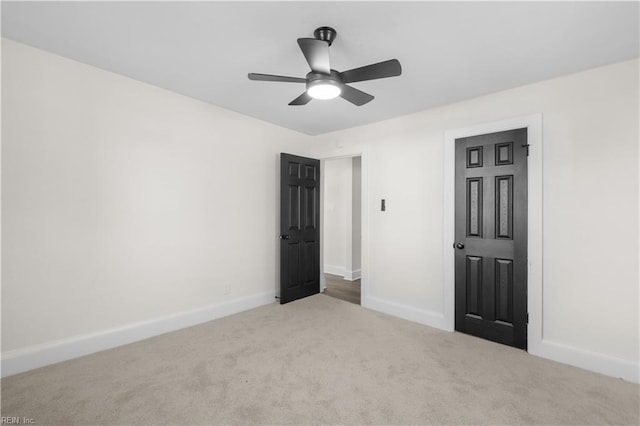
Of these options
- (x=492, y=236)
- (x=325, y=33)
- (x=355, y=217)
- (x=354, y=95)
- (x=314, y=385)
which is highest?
(x=325, y=33)

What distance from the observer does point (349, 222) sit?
5664mm

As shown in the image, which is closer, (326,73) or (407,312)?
(326,73)

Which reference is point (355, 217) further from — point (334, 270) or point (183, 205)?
point (183, 205)

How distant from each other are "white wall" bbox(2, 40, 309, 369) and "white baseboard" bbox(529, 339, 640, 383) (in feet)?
10.4

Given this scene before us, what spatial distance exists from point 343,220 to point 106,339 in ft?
13.1

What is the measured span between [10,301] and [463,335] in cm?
398

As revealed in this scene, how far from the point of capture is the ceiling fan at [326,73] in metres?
1.87

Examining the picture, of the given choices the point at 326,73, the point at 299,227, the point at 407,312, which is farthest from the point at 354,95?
the point at 407,312

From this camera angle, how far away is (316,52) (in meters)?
1.87

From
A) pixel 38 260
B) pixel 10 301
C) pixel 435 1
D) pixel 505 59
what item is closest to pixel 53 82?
pixel 38 260

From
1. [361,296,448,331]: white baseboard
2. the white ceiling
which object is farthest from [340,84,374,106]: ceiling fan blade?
[361,296,448,331]: white baseboard

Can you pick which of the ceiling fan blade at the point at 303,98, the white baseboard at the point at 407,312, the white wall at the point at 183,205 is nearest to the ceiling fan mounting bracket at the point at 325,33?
the ceiling fan blade at the point at 303,98

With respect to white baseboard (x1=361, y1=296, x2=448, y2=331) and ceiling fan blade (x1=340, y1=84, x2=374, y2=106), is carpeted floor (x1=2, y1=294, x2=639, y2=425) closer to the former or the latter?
A: white baseboard (x1=361, y1=296, x2=448, y2=331)

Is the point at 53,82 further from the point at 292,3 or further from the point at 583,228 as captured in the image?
the point at 583,228
